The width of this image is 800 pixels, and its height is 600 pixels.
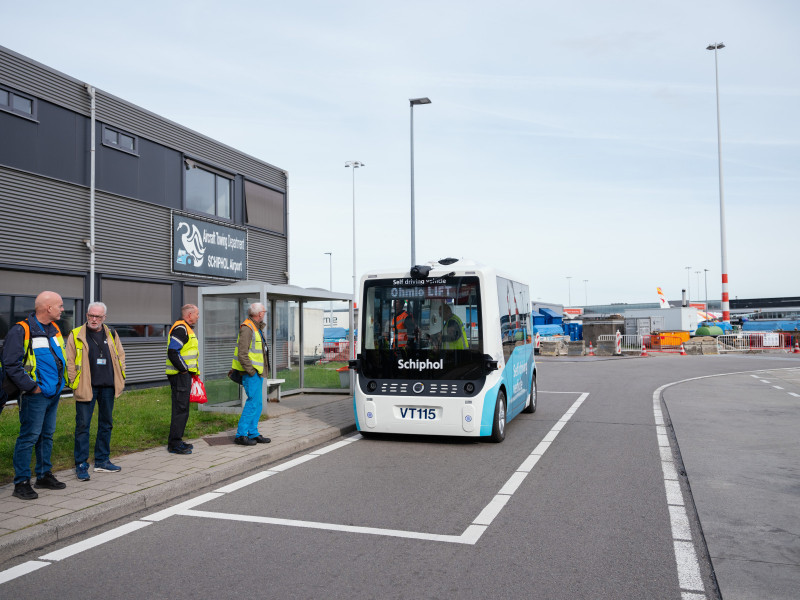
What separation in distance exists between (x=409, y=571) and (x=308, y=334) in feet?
39.8

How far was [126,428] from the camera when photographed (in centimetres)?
972

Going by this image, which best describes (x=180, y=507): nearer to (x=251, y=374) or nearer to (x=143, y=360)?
(x=251, y=374)

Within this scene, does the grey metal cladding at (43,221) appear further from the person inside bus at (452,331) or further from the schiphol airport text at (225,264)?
the person inside bus at (452,331)

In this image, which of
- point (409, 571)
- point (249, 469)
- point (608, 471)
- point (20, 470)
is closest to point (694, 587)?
point (409, 571)

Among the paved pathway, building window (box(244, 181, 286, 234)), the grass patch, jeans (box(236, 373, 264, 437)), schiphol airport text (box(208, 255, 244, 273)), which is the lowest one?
the paved pathway

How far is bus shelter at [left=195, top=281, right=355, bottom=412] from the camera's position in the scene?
12.1m

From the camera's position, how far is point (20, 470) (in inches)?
238

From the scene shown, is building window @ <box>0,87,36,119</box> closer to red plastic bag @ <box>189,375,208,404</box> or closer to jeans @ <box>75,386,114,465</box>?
red plastic bag @ <box>189,375,208,404</box>

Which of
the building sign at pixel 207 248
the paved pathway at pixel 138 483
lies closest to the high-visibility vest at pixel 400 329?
the paved pathway at pixel 138 483

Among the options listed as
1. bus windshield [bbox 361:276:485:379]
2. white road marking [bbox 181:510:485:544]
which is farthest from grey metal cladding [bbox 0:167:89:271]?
white road marking [bbox 181:510:485:544]

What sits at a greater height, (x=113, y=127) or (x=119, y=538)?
(x=113, y=127)

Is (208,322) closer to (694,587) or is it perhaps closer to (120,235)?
(120,235)

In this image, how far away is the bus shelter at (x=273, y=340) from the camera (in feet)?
39.7

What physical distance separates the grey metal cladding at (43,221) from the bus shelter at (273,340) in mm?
4506
